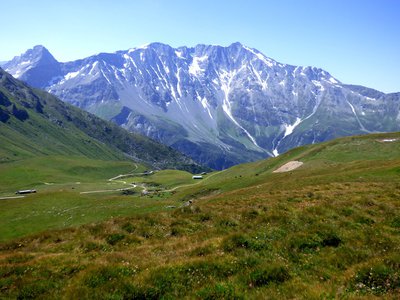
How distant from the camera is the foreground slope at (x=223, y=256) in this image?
13141 millimetres

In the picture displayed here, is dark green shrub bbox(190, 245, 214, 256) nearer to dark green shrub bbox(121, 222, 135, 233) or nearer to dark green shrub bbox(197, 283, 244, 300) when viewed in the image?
dark green shrub bbox(197, 283, 244, 300)

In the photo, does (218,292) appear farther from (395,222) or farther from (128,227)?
(395,222)

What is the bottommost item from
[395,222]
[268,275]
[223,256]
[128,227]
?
[128,227]

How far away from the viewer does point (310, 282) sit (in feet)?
44.4

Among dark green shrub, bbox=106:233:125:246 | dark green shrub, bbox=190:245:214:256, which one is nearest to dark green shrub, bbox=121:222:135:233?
dark green shrub, bbox=106:233:125:246

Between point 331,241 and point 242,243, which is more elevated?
point 331,241

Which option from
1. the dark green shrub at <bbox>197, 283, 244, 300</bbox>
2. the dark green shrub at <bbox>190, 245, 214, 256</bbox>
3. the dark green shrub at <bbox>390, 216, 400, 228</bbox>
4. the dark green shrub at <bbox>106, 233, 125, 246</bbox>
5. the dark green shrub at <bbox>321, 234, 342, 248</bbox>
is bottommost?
the dark green shrub at <bbox>106, 233, 125, 246</bbox>

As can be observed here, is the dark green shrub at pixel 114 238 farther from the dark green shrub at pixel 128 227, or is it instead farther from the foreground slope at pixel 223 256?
the dark green shrub at pixel 128 227

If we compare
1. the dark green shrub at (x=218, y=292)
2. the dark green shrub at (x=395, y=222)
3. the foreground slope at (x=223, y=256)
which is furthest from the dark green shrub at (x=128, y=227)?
the dark green shrub at (x=395, y=222)

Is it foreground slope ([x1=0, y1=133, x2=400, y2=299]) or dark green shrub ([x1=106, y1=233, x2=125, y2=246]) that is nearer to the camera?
foreground slope ([x1=0, y1=133, x2=400, y2=299])

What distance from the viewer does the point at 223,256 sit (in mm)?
16125

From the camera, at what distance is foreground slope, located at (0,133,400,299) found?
517 inches

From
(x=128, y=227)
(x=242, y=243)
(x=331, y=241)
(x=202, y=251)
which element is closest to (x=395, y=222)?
(x=331, y=241)

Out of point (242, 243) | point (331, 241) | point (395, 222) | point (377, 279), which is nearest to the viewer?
point (377, 279)
